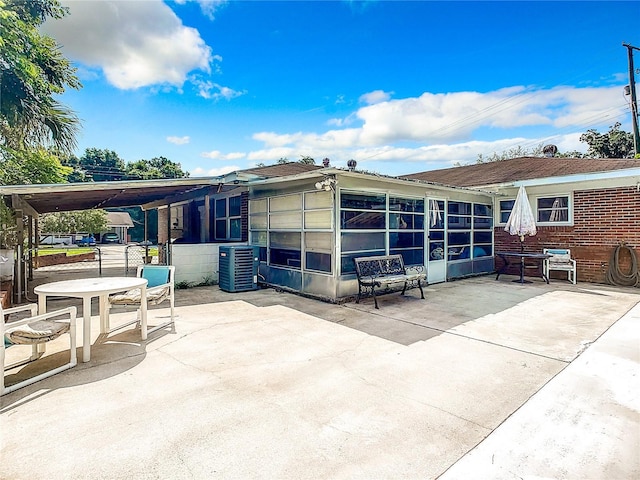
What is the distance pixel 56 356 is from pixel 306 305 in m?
3.84

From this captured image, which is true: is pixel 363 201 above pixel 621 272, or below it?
above

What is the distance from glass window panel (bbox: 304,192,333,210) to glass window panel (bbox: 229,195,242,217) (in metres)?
3.13

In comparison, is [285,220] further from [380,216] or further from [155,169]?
[155,169]

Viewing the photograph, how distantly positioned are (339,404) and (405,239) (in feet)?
18.9

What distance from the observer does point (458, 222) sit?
9.56m

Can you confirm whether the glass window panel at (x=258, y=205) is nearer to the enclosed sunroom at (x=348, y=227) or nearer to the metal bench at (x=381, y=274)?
the enclosed sunroom at (x=348, y=227)

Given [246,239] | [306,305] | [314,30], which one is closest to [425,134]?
[314,30]

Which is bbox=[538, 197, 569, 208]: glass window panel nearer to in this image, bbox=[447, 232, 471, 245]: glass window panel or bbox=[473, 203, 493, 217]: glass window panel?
bbox=[473, 203, 493, 217]: glass window panel

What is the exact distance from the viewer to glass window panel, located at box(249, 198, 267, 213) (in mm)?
8625

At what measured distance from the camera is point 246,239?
9352 millimetres

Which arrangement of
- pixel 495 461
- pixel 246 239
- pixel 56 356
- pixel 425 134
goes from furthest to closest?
1. pixel 425 134
2. pixel 246 239
3. pixel 56 356
4. pixel 495 461

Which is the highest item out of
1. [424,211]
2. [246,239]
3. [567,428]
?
[424,211]

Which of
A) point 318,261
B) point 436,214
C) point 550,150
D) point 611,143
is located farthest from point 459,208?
point 611,143

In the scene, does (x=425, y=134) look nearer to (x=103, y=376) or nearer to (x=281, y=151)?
(x=281, y=151)
